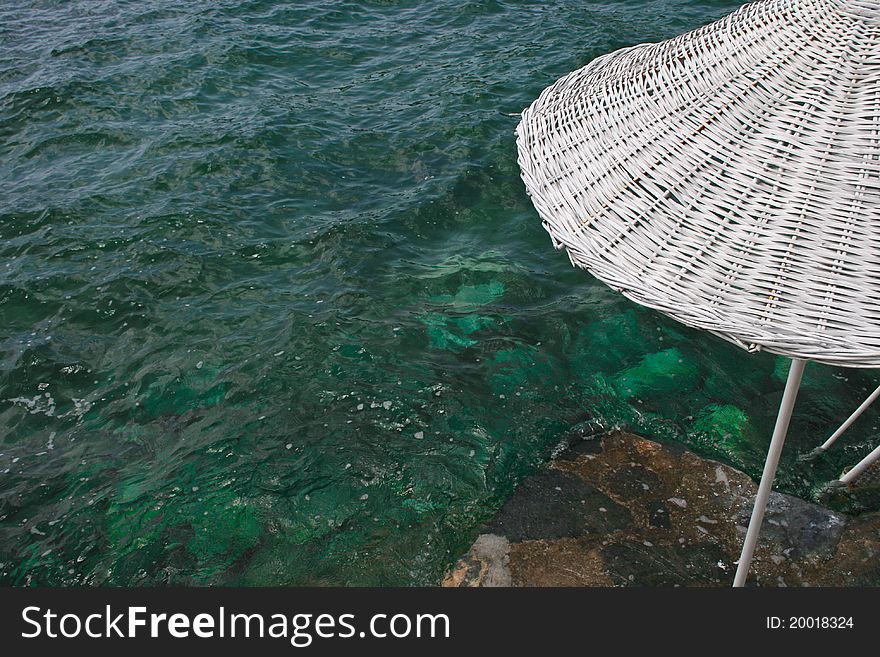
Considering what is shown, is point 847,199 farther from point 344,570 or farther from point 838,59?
point 344,570

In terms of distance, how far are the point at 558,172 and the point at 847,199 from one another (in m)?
1.22

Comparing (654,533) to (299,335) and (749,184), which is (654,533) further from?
(299,335)

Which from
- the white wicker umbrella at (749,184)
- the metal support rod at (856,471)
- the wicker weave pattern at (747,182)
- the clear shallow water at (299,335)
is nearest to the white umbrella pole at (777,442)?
the white wicker umbrella at (749,184)

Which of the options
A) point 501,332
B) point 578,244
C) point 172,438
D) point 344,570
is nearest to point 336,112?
point 501,332

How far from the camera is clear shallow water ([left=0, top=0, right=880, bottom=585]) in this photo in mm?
5324

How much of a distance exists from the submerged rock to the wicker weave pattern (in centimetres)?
243

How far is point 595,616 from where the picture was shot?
3902 mm

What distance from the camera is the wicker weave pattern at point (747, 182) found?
2607 mm

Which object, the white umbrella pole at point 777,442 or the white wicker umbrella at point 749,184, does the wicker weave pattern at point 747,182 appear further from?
the white umbrella pole at point 777,442

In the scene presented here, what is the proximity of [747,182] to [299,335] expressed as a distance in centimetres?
465

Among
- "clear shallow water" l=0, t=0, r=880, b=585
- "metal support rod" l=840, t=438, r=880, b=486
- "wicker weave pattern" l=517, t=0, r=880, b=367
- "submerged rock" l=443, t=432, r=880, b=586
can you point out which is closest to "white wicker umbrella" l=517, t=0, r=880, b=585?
"wicker weave pattern" l=517, t=0, r=880, b=367

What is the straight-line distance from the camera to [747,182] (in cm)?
290

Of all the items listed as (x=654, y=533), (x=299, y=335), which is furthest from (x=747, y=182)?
(x=299, y=335)

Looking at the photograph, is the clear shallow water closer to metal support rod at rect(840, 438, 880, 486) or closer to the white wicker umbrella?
metal support rod at rect(840, 438, 880, 486)
